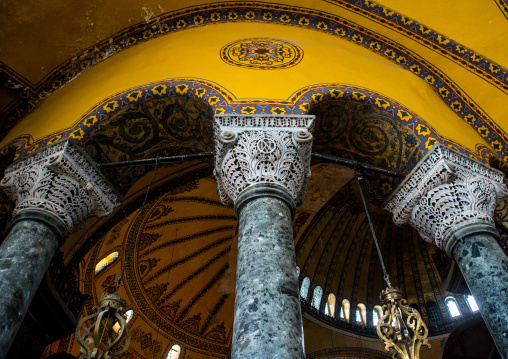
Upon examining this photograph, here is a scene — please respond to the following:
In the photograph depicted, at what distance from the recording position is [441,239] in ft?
15.1

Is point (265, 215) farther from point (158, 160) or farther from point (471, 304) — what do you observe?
point (471, 304)

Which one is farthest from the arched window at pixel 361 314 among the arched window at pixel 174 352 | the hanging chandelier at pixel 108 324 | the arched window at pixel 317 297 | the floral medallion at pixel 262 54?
the hanging chandelier at pixel 108 324

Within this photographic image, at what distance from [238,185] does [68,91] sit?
3596 mm

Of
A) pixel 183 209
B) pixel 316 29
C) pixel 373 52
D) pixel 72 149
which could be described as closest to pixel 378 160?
pixel 373 52

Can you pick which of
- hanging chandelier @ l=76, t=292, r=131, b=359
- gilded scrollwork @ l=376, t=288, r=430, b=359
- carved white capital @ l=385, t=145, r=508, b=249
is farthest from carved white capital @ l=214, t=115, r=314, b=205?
hanging chandelier @ l=76, t=292, r=131, b=359

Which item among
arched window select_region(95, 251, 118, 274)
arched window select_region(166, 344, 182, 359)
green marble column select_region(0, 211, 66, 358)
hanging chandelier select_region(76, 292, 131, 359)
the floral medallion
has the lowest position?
hanging chandelier select_region(76, 292, 131, 359)

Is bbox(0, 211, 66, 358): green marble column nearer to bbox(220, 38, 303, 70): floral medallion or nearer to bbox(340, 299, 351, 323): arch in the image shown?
bbox(220, 38, 303, 70): floral medallion

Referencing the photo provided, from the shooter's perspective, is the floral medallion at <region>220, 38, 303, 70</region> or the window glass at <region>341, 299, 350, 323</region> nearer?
the floral medallion at <region>220, 38, 303, 70</region>

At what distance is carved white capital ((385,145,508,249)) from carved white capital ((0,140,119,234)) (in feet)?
11.8

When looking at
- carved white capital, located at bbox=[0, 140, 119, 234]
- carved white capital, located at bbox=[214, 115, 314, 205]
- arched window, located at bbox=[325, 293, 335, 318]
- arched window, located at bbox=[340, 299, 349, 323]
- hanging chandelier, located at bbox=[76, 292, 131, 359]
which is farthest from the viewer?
arched window, located at bbox=[340, 299, 349, 323]

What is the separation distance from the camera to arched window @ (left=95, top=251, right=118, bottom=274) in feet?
30.2

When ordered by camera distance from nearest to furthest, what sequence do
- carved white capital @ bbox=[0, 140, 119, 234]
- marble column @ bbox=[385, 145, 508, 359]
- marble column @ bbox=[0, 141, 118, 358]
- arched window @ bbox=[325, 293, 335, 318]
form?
marble column @ bbox=[0, 141, 118, 358] < marble column @ bbox=[385, 145, 508, 359] < carved white capital @ bbox=[0, 140, 119, 234] < arched window @ bbox=[325, 293, 335, 318]

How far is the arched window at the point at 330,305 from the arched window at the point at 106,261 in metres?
5.31

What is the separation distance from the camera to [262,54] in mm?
6500
